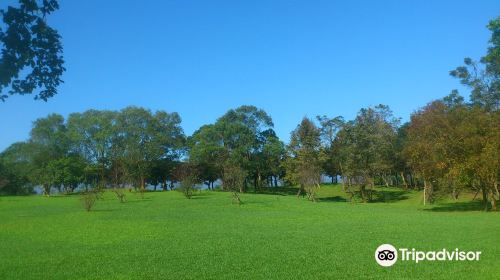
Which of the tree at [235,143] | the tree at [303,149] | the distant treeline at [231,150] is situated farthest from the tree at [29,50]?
the tree at [235,143]

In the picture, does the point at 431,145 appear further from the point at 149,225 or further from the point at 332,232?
the point at 149,225

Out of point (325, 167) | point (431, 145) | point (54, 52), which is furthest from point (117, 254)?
point (325, 167)

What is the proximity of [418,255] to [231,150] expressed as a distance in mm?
52125

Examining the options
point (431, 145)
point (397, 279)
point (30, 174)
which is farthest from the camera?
point (30, 174)

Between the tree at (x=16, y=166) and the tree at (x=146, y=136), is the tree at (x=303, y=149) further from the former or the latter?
the tree at (x=16, y=166)

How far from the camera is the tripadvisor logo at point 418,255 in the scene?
11.5 meters

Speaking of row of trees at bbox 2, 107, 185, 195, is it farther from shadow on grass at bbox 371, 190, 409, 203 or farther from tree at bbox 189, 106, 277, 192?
shadow on grass at bbox 371, 190, 409, 203

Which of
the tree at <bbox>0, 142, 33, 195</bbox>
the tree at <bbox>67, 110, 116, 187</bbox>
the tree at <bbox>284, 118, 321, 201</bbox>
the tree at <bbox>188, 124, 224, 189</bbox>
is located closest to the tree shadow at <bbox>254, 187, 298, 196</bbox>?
the tree at <bbox>188, 124, 224, 189</bbox>

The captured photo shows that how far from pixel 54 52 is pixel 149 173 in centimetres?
6192

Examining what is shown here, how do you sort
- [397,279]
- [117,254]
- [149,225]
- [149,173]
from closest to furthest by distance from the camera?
1. [397,279]
2. [117,254]
3. [149,225]
4. [149,173]

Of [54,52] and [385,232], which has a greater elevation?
[54,52]

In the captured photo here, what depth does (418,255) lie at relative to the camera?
39.8ft

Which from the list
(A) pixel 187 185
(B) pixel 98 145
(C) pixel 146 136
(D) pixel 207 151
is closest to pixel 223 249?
(A) pixel 187 185

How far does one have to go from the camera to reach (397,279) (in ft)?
31.0
